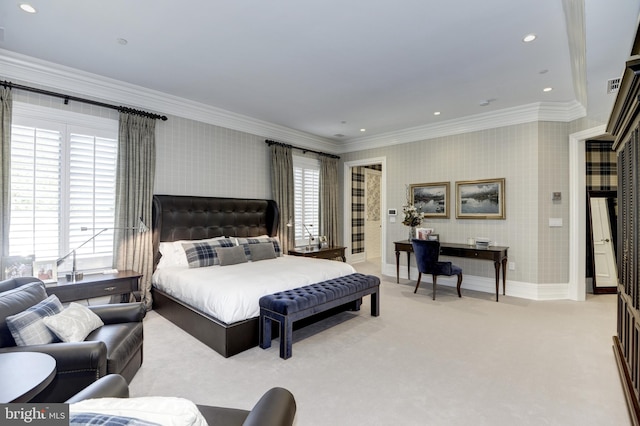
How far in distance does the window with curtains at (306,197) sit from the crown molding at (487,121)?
1.40 m

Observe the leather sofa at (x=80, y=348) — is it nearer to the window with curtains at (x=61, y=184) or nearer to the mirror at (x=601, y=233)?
the window with curtains at (x=61, y=184)

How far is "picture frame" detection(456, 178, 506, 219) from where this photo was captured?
204 inches

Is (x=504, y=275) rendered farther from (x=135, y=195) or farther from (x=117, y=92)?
(x=117, y=92)

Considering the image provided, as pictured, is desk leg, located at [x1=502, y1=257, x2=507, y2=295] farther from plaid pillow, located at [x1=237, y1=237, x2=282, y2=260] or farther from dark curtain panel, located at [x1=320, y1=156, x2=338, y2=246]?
plaid pillow, located at [x1=237, y1=237, x2=282, y2=260]

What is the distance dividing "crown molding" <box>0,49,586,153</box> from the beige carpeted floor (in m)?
2.94

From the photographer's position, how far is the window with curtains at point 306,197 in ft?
21.2

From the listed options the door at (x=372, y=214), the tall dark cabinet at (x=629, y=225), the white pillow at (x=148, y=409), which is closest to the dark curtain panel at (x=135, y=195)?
the white pillow at (x=148, y=409)

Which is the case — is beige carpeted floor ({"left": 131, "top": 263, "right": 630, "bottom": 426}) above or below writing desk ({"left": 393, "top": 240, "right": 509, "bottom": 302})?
below

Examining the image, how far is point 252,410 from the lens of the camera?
4.00ft

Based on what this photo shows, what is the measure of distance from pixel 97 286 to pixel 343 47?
3.65 metres

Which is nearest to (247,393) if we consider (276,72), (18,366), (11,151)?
(18,366)

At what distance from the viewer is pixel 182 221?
4617 mm

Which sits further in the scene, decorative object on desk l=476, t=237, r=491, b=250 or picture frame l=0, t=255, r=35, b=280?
decorative object on desk l=476, t=237, r=491, b=250

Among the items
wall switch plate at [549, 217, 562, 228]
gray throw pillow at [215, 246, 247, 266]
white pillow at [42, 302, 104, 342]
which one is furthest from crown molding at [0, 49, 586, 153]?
white pillow at [42, 302, 104, 342]
